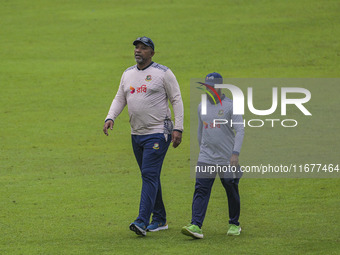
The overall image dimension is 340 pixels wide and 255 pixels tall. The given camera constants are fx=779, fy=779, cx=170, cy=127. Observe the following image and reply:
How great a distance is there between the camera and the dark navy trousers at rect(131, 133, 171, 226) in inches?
369

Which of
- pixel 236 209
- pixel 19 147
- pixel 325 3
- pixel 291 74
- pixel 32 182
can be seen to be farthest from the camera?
pixel 325 3

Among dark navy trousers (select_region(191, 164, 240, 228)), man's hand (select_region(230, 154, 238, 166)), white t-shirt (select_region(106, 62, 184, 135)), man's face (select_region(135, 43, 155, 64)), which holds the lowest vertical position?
dark navy trousers (select_region(191, 164, 240, 228))

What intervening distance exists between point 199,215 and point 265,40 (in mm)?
22554

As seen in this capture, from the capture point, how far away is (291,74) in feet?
84.6

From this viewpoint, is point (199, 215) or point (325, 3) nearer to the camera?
point (199, 215)

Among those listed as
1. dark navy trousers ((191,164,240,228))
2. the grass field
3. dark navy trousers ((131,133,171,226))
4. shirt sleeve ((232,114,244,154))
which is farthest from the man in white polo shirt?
the grass field

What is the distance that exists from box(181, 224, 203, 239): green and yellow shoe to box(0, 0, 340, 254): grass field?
9 cm

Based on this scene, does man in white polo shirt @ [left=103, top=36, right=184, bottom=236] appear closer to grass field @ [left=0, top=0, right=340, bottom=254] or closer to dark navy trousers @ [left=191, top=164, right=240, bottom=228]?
dark navy trousers @ [left=191, top=164, right=240, bottom=228]

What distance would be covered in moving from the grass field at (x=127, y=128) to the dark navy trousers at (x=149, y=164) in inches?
15.6

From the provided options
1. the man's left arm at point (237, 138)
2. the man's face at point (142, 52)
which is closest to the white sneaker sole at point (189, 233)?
the man's left arm at point (237, 138)

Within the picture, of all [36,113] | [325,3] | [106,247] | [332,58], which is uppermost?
[325,3]

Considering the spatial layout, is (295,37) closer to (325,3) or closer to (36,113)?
(325,3)

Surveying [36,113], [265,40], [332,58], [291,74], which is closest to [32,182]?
[36,113]

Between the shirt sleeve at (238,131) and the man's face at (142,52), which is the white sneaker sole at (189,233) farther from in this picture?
the man's face at (142,52)
